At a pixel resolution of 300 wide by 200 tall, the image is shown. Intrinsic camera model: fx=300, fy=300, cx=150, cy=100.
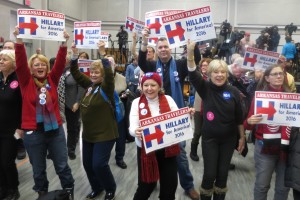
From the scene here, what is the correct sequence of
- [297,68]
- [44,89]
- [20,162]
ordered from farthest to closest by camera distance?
[297,68] → [20,162] → [44,89]

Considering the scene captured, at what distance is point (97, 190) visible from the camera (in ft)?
10.9

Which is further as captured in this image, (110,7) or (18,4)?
(110,7)

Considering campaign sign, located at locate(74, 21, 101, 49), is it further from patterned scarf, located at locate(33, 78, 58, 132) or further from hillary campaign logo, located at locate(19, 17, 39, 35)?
patterned scarf, located at locate(33, 78, 58, 132)

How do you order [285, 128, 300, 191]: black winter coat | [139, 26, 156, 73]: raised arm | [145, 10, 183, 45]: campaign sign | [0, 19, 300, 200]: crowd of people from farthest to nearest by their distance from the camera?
[145, 10, 183, 45]: campaign sign → [139, 26, 156, 73]: raised arm → [0, 19, 300, 200]: crowd of people → [285, 128, 300, 191]: black winter coat

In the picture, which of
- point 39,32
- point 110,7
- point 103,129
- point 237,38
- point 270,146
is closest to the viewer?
point 270,146

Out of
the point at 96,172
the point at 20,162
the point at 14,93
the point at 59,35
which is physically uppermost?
the point at 59,35

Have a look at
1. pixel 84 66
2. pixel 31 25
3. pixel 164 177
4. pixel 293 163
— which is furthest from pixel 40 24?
pixel 293 163

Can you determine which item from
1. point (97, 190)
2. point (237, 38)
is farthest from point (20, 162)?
point (237, 38)

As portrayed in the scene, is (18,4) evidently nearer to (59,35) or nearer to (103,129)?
(59,35)

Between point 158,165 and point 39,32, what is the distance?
1902 millimetres

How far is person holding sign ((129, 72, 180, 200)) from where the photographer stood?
2465 mm

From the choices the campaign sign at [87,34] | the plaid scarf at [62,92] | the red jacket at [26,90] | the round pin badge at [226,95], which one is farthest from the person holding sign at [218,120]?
the plaid scarf at [62,92]

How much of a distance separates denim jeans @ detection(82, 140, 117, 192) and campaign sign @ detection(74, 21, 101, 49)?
1.81 metres

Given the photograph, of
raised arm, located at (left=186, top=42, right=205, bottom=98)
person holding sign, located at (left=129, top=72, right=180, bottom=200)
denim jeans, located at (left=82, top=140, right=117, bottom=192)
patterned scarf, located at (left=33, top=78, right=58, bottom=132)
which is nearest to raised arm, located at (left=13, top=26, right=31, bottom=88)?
patterned scarf, located at (left=33, top=78, right=58, bottom=132)
